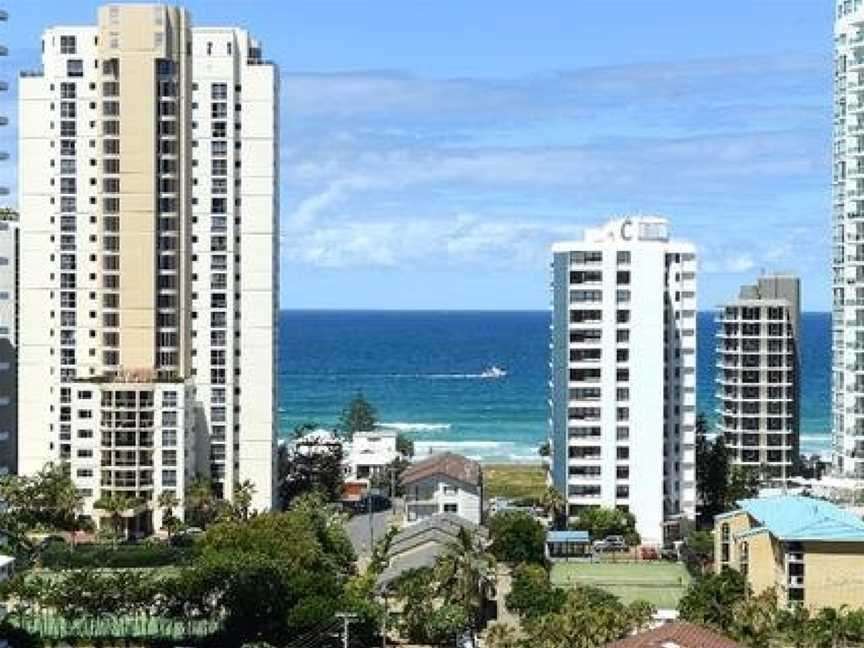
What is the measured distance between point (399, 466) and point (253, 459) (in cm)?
1881

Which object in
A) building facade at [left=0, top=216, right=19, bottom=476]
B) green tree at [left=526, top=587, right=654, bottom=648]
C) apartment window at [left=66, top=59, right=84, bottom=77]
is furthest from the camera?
apartment window at [left=66, top=59, right=84, bottom=77]

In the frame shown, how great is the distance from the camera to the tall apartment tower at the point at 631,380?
284ft

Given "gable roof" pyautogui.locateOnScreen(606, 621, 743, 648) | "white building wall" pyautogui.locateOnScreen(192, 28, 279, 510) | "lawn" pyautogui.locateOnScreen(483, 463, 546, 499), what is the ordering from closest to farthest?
1. "gable roof" pyautogui.locateOnScreen(606, 621, 743, 648)
2. "white building wall" pyautogui.locateOnScreen(192, 28, 279, 510)
3. "lawn" pyautogui.locateOnScreen(483, 463, 546, 499)

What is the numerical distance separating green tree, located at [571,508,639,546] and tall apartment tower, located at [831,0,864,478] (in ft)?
34.1

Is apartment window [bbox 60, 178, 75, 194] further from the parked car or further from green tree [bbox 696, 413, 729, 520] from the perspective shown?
green tree [bbox 696, 413, 729, 520]

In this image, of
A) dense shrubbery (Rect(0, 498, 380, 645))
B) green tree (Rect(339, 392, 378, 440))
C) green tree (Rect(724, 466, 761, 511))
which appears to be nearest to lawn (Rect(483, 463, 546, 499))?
green tree (Rect(339, 392, 378, 440))

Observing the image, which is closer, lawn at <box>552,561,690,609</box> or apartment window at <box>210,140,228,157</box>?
lawn at <box>552,561,690,609</box>

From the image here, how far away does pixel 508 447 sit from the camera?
492 feet

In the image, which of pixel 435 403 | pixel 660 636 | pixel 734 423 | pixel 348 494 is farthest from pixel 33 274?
pixel 435 403

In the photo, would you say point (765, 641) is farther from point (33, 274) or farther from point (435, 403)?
point (435, 403)

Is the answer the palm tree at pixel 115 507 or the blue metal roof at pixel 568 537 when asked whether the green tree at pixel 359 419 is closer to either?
the palm tree at pixel 115 507

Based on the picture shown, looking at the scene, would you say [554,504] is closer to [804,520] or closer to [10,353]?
[804,520]

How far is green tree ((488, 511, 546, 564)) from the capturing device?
3049 inches

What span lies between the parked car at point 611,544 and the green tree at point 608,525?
0.26 meters
